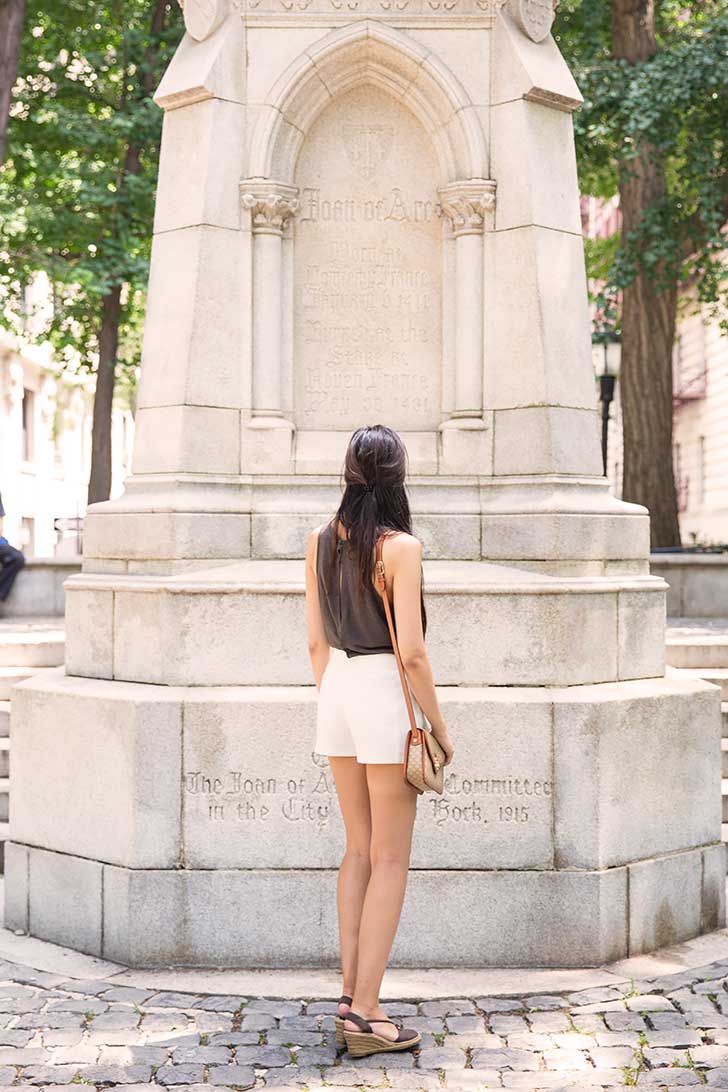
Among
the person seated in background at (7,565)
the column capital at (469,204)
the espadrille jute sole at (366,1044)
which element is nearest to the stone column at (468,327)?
the column capital at (469,204)

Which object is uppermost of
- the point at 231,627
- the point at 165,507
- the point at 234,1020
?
the point at 165,507

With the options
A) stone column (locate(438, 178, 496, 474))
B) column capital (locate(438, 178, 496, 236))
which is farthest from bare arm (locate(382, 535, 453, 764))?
column capital (locate(438, 178, 496, 236))

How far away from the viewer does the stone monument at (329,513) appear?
6.43 metres

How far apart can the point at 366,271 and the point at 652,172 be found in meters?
13.1

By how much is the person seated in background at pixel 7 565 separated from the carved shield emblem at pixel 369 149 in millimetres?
8389

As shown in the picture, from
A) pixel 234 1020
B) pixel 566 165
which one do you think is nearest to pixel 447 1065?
pixel 234 1020

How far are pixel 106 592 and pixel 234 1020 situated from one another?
2.19 m

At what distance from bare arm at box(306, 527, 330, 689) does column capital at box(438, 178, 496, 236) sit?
2.56 meters

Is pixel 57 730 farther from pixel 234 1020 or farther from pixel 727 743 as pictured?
pixel 727 743

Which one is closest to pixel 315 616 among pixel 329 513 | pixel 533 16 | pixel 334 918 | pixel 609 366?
pixel 334 918

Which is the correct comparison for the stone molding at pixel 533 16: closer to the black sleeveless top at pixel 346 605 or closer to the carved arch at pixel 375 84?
the carved arch at pixel 375 84

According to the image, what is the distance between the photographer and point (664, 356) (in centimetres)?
1908

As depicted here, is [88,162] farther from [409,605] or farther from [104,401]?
[409,605]

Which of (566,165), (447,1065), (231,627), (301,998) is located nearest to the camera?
(447,1065)
